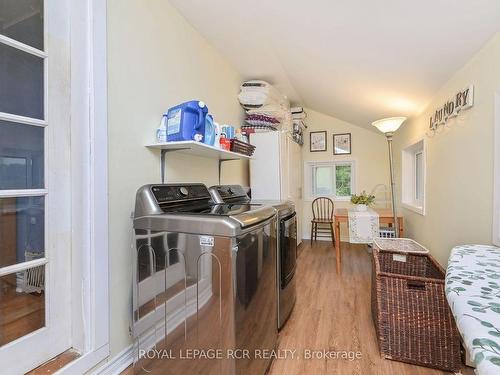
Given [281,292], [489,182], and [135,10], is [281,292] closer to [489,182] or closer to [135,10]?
[489,182]

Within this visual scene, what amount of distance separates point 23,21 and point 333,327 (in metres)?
2.42

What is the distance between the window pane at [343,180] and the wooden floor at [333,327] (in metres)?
1.62

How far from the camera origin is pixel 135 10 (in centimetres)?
139

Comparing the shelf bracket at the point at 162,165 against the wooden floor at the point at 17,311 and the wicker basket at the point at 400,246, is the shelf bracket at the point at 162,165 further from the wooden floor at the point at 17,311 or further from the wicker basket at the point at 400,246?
the wicker basket at the point at 400,246

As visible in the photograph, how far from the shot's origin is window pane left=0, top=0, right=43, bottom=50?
939 millimetres

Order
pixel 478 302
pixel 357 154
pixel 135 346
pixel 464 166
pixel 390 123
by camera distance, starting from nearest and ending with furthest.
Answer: pixel 478 302
pixel 135 346
pixel 464 166
pixel 390 123
pixel 357 154

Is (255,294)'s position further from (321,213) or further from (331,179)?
(331,179)

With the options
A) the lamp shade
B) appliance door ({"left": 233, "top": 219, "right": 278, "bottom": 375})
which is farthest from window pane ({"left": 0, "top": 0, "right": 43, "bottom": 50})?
the lamp shade

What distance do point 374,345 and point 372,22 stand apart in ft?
6.58

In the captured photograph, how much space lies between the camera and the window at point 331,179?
4.62 metres

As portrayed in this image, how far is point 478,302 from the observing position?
0.68 meters

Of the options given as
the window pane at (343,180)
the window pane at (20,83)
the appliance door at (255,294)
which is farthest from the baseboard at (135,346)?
the window pane at (343,180)

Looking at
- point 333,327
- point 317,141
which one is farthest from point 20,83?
point 317,141

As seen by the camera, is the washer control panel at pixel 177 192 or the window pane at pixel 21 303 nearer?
the window pane at pixel 21 303
